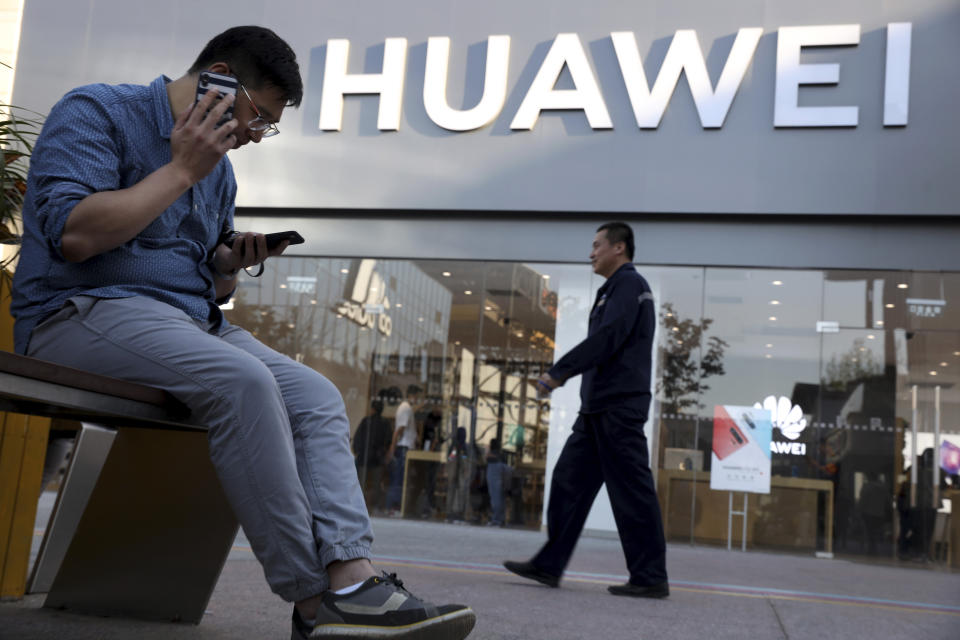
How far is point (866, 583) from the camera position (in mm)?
6496

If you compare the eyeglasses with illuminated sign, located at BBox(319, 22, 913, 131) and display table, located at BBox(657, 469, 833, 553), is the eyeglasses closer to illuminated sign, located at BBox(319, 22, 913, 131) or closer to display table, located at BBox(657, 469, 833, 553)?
illuminated sign, located at BBox(319, 22, 913, 131)

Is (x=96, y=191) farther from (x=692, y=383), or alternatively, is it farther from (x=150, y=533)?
(x=692, y=383)

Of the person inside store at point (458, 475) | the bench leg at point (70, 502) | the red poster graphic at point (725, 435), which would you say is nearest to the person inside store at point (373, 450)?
the person inside store at point (458, 475)

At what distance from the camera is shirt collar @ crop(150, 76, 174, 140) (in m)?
2.07

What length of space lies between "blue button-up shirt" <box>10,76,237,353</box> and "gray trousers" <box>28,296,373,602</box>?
0.07 meters

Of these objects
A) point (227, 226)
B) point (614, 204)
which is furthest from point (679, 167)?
point (227, 226)

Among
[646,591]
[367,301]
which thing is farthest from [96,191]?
[367,301]

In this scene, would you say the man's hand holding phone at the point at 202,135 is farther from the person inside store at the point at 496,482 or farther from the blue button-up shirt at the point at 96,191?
the person inside store at the point at 496,482

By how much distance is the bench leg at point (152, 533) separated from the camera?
2406 mm

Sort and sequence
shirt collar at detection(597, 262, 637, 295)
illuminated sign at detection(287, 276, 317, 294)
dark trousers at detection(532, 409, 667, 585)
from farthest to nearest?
1. illuminated sign at detection(287, 276, 317, 294)
2. shirt collar at detection(597, 262, 637, 295)
3. dark trousers at detection(532, 409, 667, 585)

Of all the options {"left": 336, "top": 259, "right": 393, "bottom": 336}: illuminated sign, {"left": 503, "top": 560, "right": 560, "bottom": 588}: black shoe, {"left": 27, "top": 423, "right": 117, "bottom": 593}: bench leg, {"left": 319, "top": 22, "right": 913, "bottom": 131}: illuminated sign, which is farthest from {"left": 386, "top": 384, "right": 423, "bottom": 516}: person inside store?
{"left": 27, "top": 423, "right": 117, "bottom": 593}: bench leg

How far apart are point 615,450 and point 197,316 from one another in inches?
107

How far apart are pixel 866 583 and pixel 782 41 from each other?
5634mm

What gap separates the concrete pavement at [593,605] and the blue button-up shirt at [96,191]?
34.0 inches
